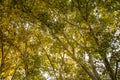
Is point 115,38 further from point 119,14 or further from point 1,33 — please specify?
point 1,33

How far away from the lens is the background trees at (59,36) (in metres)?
12.3

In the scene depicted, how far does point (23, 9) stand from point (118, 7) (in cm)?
601

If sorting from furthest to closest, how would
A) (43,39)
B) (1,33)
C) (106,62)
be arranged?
(43,39) < (1,33) < (106,62)

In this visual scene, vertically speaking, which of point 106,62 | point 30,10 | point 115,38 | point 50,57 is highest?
point 30,10

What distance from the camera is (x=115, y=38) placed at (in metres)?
11.5

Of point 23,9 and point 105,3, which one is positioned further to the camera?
point 23,9

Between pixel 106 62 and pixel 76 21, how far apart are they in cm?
322

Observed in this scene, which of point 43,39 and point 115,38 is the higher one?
point 43,39

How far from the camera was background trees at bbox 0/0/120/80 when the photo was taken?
1234 centimetres

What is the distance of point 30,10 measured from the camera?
1495 cm

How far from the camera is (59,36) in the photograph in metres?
16.5

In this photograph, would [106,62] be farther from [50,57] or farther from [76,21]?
[50,57]

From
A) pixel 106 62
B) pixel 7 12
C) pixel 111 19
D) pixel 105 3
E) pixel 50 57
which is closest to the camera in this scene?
pixel 106 62

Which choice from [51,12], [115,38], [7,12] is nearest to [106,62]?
[115,38]
